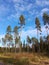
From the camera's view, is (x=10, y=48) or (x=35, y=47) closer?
(x=35, y=47)

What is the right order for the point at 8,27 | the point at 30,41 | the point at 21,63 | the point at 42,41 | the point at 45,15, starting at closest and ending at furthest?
1. the point at 21,63
2. the point at 45,15
3. the point at 42,41
4. the point at 8,27
5. the point at 30,41

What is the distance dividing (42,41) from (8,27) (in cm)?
1962

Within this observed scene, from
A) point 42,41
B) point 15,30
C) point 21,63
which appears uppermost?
point 15,30

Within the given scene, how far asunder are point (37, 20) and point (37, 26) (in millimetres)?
3149

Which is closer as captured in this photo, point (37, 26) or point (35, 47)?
point (37, 26)

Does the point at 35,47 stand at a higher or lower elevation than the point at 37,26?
lower

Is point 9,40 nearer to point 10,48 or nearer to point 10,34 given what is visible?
point 10,34

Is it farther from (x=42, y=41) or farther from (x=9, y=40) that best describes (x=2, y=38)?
(x=42, y=41)

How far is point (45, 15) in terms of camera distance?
63.2m

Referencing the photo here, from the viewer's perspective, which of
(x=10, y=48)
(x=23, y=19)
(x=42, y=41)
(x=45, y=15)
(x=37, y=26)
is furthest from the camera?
(x=10, y=48)

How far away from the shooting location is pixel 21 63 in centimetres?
2681

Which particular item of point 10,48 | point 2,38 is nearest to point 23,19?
point 2,38

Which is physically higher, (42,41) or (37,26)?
(37,26)

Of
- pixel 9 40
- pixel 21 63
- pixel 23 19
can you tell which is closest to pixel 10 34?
pixel 9 40
